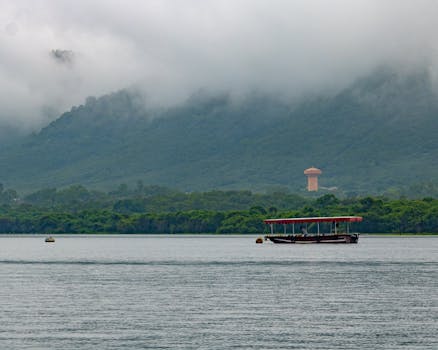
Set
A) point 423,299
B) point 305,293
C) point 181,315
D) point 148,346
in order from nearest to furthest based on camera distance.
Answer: point 148,346 < point 181,315 < point 423,299 < point 305,293

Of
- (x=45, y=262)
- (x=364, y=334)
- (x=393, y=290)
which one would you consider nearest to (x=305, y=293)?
(x=393, y=290)

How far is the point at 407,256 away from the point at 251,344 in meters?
117

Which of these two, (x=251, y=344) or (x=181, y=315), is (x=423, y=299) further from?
(x=251, y=344)

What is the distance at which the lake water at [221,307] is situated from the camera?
7606 cm

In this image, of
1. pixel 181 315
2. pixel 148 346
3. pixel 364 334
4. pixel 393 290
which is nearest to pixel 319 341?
pixel 364 334

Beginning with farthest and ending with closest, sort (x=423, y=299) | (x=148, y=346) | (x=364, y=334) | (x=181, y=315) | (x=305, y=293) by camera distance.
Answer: (x=305, y=293), (x=423, y=299), (x=181, y=315), (x=364, y=334), (x=148, y=346)

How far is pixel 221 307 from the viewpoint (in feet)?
313

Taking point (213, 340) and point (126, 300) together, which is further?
point (126, 300)

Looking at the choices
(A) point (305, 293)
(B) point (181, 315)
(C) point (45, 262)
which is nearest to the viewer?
(B) point (181, 315)

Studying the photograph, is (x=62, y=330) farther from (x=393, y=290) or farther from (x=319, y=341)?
(x=393, y=290)

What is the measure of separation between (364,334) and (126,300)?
30.2 metres

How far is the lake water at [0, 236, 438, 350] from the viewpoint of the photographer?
76062 mm

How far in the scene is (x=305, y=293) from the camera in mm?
108750

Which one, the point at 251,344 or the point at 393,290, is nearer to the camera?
the point at 251,344
